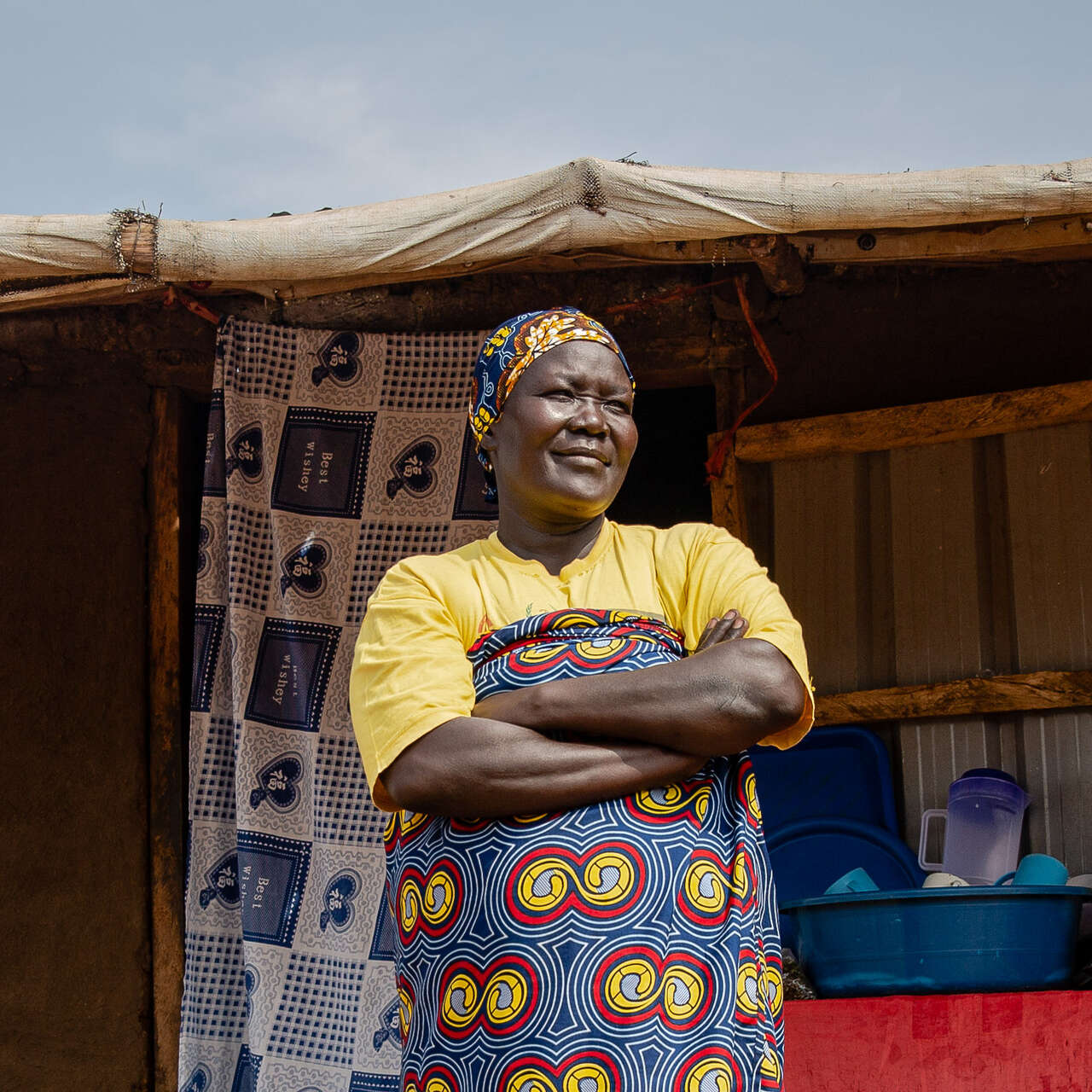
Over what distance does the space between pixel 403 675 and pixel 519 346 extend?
61 cm

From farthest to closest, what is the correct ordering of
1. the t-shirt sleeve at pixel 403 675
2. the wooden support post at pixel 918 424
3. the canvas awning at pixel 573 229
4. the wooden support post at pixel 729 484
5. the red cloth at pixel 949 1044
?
the wooden support post at pixel 729 484 → the wooden support post at pixel 918 424 → the canvas awning at pixel 573 229 → the red cloth at pixel 949 1044 → the t-shirt sleeve at pixel 403 675

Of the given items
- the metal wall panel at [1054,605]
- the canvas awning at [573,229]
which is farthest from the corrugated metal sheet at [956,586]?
the canvas awning at [573,229]

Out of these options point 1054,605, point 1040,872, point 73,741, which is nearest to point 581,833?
point 1040,872

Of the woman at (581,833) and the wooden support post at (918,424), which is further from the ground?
the wooden support post at (918,424)

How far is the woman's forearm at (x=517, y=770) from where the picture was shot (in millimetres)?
1837

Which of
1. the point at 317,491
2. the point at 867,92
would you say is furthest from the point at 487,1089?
the point at 867,92

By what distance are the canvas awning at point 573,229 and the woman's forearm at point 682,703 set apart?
122 centimetres

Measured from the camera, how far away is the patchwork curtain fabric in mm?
3506

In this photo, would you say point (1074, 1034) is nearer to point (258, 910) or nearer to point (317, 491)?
point (258, 910)

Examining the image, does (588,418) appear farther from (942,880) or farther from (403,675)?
(942,880)

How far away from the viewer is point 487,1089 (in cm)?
178

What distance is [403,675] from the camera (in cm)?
197

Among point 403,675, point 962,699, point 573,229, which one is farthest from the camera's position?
point 962,699

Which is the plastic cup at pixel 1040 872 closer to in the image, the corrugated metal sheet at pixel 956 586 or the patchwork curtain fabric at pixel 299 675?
the corrugated metal sheet at pixel 956 586
